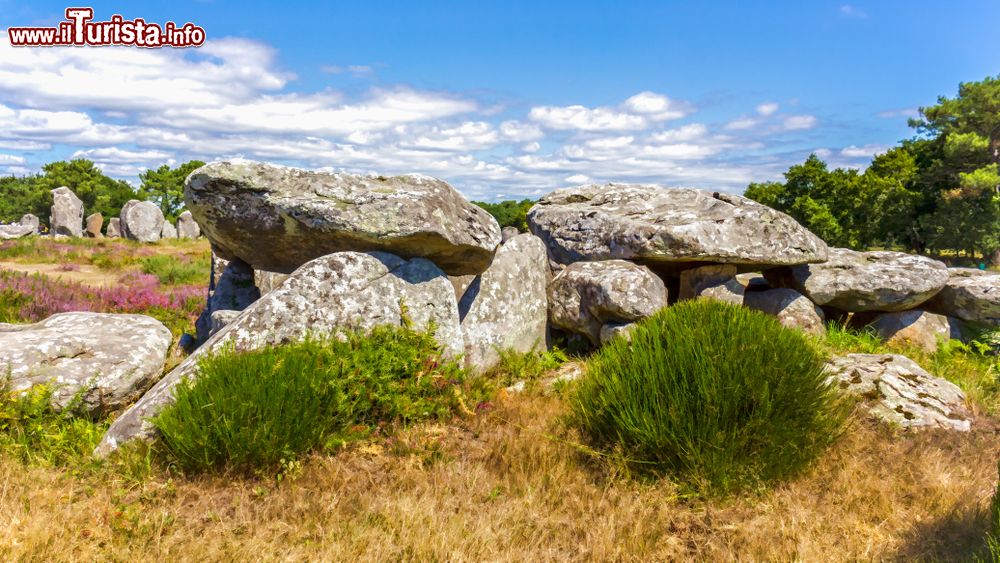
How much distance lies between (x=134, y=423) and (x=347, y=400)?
1.81 meters

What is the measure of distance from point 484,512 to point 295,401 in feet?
5.85

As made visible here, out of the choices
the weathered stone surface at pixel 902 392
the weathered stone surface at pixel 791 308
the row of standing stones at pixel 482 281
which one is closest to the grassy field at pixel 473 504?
the weathered stone surface at pixel 902 392

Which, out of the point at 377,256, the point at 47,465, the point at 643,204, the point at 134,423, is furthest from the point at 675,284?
the point at 47,465

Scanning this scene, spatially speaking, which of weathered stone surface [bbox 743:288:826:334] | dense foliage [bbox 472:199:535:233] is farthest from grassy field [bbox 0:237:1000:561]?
dense foliage [bbox 472:199:535:233]

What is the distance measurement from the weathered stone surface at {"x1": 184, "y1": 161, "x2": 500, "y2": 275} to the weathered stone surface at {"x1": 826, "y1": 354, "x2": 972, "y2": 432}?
14.4 feet

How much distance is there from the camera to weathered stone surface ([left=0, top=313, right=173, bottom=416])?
5.85m

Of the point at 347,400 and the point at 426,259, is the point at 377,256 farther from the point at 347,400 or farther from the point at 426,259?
the point at 347,400

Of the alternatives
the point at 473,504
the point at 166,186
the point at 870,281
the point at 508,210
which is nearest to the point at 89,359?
the point at 473,504

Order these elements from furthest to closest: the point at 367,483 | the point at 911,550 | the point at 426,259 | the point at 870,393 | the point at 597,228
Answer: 1. the point at 597,228
2. the point at 426,259
3. the point at 870,393
4. the point at 367,483
5. the point at 911,550

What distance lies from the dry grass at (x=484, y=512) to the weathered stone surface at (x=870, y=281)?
4.85 metres

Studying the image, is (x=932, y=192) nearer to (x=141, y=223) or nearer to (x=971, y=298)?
(x=971, y=298)

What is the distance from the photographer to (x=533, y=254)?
9.30 meters

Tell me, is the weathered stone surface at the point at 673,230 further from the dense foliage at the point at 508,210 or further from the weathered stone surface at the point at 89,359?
the dense foliage at the point at 508,210

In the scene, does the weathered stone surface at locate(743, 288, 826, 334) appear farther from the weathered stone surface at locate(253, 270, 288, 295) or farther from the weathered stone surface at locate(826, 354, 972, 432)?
the weathered stone surface at locate(253, 270, 288, 295)
